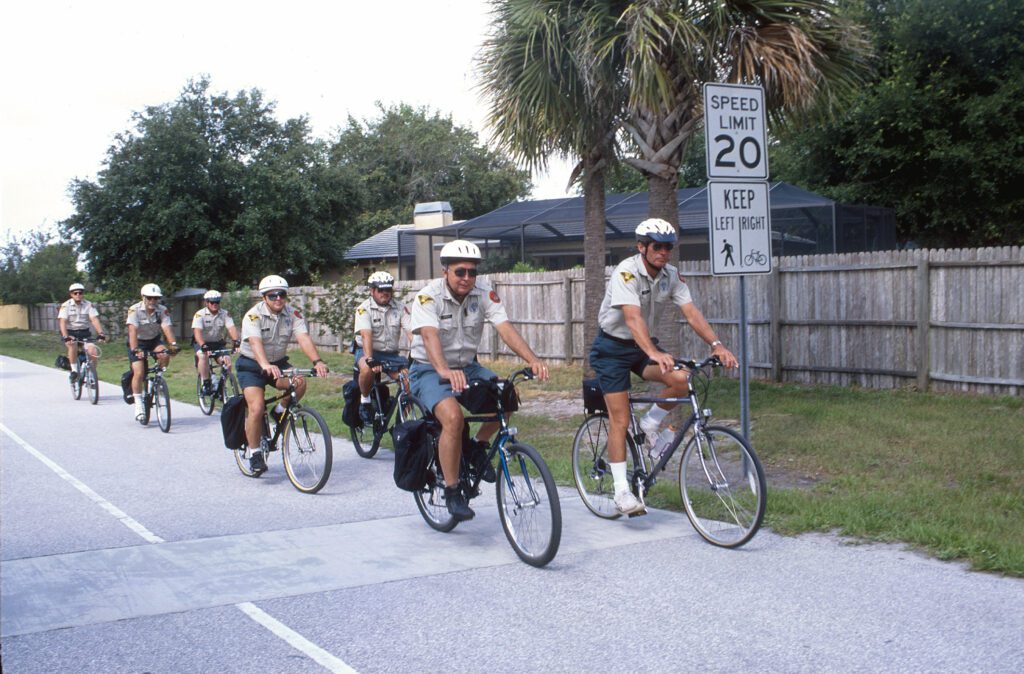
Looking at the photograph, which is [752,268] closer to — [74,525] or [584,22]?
[584,22]

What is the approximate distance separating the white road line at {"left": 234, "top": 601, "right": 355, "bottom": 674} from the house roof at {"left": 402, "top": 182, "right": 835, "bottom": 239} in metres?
20.8

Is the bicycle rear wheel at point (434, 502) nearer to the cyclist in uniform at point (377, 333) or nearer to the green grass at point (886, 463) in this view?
the green grass at point (886, 463)

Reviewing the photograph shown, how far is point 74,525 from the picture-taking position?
25.1 ft

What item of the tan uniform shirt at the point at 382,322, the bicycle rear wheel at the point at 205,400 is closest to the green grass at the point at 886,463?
the tan uniform shirt at the point at 382,322

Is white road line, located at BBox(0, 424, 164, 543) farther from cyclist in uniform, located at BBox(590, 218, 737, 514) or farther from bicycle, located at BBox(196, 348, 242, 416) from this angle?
cyclist in uniform, located at BBox(590, 218, 737, 514)

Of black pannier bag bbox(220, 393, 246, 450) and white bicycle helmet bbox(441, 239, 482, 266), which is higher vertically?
white bicycle helmet bbox(441, 239, 482, 266)

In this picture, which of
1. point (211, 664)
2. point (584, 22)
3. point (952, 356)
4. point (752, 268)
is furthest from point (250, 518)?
point (952, 356)

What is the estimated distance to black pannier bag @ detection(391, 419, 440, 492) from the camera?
6.87 metres

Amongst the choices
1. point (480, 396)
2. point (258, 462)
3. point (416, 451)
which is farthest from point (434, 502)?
point (258, 462)

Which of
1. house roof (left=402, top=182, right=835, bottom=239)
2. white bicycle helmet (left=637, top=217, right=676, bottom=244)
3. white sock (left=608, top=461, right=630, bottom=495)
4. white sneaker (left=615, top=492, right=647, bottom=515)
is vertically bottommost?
white sneaker (left=615, top=492, right=647, bottom=515)

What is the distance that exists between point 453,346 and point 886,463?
4162 millimetres

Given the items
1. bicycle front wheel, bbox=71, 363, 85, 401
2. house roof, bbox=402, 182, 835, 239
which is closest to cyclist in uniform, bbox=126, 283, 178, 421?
bicycle front wheel, bbox=71, 363, 85, 401

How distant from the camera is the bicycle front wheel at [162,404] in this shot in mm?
13234

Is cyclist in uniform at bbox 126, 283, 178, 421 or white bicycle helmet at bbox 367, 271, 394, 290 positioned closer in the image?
white bicycle helmet at bbox 367, 271, 394, 290
